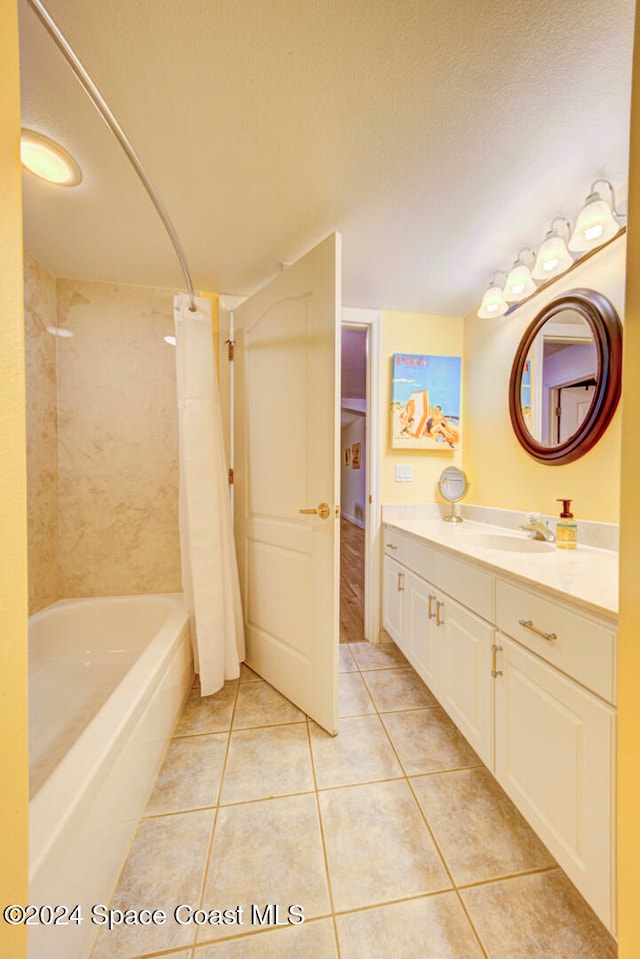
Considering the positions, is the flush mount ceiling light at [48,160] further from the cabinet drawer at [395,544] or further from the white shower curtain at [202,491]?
the cabinet drawer at [395,544]

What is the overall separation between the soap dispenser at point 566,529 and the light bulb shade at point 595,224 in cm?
98

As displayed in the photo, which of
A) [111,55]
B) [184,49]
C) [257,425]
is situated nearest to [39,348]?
[257,425]

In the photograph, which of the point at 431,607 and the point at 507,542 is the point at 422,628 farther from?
the point at 507,542

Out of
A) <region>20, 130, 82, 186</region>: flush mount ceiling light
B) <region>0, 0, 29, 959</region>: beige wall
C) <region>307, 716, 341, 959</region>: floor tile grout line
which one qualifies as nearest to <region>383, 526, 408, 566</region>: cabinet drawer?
<region>307, 716, 341, 959</region>: floor tile grout line

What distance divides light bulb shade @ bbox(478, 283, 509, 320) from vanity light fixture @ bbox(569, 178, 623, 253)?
17.7 inches

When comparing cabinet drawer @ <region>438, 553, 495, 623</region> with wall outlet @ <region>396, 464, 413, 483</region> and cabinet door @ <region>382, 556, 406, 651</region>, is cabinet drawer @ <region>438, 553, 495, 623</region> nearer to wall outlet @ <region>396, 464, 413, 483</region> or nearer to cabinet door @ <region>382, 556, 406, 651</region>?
cabinet door @ <region>382, 556, 406, 651</region>

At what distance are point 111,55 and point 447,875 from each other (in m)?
2.35

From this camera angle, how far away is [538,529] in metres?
1.48

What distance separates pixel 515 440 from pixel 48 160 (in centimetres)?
224

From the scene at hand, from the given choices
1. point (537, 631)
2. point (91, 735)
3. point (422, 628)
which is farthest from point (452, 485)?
point (91, 735)

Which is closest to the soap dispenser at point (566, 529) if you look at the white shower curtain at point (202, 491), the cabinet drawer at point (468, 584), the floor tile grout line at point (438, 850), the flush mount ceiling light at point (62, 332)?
the cabinet drawer at point (468, 584)

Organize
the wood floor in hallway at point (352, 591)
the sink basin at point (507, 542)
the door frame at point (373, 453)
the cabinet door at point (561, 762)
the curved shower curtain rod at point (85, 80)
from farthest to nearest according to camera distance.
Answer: the wood floor in hallway at point (352, 591) → the door frame at point (373, 453) → the sink basin at point (507, 542) → the cabinet door at point (561, 762) → the curved shower curtain rod at point (85, 80)

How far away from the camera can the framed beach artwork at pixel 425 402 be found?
206 cm

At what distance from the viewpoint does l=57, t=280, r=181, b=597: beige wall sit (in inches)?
69.6
